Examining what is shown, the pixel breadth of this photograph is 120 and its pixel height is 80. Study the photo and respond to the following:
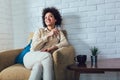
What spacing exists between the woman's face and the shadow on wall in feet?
0.63

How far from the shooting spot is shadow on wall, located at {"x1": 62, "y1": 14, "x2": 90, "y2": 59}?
2203mm

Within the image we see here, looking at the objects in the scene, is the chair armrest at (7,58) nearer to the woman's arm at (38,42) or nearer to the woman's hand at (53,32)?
the woman's arm at (38,42)

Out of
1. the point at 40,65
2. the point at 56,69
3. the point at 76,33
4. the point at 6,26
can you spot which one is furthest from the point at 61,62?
the point at 6,26

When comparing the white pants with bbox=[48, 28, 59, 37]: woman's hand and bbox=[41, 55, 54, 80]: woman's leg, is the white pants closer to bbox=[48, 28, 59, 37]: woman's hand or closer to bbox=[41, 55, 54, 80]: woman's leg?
bbox=[41, 55, 54, 80]: woman's leg

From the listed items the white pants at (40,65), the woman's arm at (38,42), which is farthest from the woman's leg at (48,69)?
the woman's arm at (38,42)

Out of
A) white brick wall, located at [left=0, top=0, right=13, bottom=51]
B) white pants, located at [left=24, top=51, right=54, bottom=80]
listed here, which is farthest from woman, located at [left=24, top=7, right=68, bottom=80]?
Result: white brick wall, located at [left=0, top=0, right=13, bottom=51]

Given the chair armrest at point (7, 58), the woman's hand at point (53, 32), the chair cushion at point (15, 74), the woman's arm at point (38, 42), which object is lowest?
the chair cushion at point (15, 74)

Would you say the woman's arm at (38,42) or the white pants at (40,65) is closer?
the white pants at (40,65)

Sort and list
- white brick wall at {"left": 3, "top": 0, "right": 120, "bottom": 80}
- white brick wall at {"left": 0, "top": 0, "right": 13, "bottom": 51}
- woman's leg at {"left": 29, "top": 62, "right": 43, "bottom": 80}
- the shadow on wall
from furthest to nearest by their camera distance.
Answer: white brick wall at {"left": 0, "top": 0, "right": 13, "bottom": 51}, the shadow on wall, white brick wall at {"left": 3, "top": 0, "right": 120, "bottom": 80}, woman's leg at {"left": 29, "top": 62, "right": 43, "bottom": 80}

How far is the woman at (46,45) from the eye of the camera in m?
1.58

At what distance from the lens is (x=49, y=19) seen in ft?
6.92

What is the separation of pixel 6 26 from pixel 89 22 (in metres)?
1.04

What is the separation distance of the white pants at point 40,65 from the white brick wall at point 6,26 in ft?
2.80

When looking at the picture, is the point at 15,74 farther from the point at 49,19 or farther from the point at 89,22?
the point at 89,22
